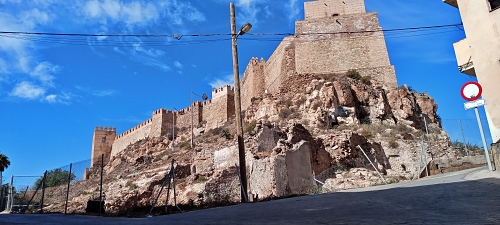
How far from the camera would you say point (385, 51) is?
38000mm

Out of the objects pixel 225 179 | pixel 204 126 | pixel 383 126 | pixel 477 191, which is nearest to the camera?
pixel 477 191

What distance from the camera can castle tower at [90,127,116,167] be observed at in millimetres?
70812

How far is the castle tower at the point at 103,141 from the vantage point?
70812mm

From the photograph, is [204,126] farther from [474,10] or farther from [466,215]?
[466,215]

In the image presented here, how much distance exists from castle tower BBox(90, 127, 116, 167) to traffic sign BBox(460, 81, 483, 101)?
229 feet

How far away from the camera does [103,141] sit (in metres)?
71.9

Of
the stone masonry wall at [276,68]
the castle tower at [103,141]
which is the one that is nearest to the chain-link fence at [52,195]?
the stone masonry wall at [276,68]

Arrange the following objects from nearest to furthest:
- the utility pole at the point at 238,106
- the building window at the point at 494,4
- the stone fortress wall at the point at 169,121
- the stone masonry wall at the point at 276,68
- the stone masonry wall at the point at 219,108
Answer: the building window at the point at 494,4 → the utility pole at the point at 238,106 → the stone masonry wall at the point at 276,68 → the stone masonry wall at the point at 219,108 → the stone fortress wall at the point at 169,121

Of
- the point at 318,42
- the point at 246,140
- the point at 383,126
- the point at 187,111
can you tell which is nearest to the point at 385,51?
the point at 318,42

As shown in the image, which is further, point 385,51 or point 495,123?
point 385,51

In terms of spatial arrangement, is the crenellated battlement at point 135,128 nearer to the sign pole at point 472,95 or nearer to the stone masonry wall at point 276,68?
the stone masonry wall at point 276,68

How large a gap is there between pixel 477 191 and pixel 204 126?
50244mm

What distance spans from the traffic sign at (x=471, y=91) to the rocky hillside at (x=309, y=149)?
5840 millimetres

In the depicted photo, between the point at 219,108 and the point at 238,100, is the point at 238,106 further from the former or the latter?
the point at 219,108
